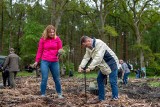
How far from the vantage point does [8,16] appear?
166 ft

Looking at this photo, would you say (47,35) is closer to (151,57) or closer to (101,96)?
(101,96)

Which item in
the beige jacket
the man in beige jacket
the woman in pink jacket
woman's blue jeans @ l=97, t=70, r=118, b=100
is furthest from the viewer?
the man in beige jacket

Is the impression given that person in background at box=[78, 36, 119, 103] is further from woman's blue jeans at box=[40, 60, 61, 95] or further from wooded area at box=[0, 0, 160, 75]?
wooded area at box=[0, 0, 160, 75]

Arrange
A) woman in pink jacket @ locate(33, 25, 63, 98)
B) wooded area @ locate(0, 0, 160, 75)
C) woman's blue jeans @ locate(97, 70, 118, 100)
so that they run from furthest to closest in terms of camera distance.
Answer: wooded area @ locate(0, 0, 160, 75)
woman in pink jacket @ locate(33, 25, 63, 98)
woman's blue jeans @ locate(97, 70, 118, 100)

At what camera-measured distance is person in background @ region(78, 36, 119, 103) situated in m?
8.43

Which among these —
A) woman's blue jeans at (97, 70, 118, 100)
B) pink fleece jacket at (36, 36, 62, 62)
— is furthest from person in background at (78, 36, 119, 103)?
pink fleece jacket at (36, 36, 62, 62)

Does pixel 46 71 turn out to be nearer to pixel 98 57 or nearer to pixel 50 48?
pixel 50 48

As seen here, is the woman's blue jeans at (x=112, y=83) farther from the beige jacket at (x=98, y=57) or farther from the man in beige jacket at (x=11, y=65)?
the man in beige jacket at (x=11, y=65)

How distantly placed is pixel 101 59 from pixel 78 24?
5082 centimetres

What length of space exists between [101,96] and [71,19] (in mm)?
49418

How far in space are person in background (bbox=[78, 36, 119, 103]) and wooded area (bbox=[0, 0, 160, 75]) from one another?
99.0 feet

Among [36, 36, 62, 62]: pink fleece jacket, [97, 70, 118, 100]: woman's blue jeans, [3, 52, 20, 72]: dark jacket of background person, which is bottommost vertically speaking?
[97, 70, 118, 100]: woman's blue jeans

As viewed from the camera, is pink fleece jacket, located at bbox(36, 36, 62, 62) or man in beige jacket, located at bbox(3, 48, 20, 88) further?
man in beige jacket, located at bbox(3, 48, 20, 88)

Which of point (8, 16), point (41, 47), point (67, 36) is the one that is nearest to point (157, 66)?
point (67, 36)
